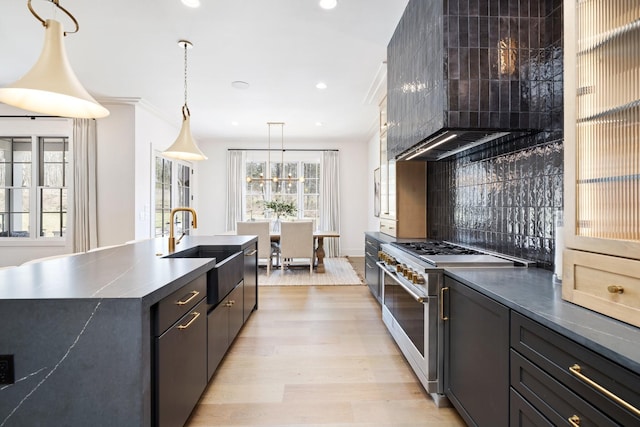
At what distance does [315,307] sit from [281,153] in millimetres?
4703

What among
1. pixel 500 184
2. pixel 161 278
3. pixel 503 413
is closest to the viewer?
pixel 503 413

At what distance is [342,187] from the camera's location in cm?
757

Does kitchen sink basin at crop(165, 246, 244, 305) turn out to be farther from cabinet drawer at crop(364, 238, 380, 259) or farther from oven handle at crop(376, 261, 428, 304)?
cabinet drawer at crop(364, 238, 380, 259)

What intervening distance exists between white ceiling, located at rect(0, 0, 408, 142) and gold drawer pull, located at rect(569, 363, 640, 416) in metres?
2.67

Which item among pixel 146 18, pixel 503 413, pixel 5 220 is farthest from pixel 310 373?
pixel 5 220

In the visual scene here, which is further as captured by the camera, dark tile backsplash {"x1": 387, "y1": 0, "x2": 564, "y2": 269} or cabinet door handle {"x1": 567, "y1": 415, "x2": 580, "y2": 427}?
dark tile backsplash {"x1": 387, "y1": 0, "x2": 564, "y2": 269}

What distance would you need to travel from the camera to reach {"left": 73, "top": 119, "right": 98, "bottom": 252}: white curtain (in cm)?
470

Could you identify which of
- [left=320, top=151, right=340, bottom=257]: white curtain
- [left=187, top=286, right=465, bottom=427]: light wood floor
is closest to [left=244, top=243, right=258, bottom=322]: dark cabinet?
[left=187, top=286, right=465, bottom=427]: light wood floor

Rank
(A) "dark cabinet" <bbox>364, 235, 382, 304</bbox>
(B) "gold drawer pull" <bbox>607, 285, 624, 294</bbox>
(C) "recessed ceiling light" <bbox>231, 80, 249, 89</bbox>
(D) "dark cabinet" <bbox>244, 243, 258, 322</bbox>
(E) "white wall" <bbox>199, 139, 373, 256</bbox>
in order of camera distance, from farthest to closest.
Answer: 1. (E) "white wall" <bbox>199, 139, 373, 256</bbox>
2. (C) "recessed ceiling light" <bbox>231, 80, 249, 89</bbox>
3. (A) "dark cabinet" <bbox>364, 235, 382, 304</bbox>
4. (D) "dark cabinet" <bbox>244, 243, 258, 322</bbox>
5. (B) "gold drawer pull" <bbox>607, 285, 624, 294</bbox>

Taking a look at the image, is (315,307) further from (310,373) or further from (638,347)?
(638,347)

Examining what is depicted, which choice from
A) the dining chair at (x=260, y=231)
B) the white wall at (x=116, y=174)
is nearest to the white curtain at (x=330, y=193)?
the dining chair at (x=260, y=231)

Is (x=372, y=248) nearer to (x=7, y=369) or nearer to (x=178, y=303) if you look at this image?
(x=178, y=303)

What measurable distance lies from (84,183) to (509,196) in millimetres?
5543

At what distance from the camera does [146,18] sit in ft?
8.90
